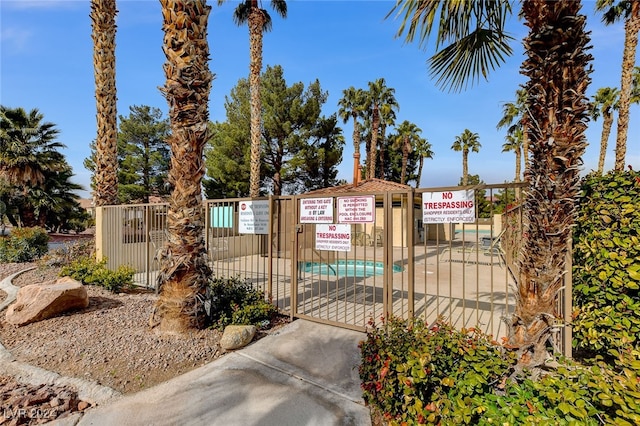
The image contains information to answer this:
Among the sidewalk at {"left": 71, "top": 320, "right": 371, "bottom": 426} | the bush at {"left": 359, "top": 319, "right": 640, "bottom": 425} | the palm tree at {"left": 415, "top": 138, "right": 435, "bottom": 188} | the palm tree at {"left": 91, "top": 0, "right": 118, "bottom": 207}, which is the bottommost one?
the sidewalk at {"left": 71, "top": 320, "right": 371, "bottom": 426}

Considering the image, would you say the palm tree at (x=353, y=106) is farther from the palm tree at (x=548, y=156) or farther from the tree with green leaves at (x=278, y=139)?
the palm tree at (x=548, y=156)

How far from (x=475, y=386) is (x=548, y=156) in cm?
191

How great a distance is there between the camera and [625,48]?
1328 cm

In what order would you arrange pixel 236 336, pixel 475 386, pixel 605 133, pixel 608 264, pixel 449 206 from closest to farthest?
pixel 475 386, pixel 608 264, pixel 449 206, pixel 236 336, pixel 605 133

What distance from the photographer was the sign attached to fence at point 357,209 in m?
4.53

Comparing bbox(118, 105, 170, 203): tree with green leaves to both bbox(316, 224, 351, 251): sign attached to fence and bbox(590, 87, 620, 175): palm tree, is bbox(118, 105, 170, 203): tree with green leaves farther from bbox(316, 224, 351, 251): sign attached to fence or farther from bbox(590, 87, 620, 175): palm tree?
bbox(590, 87, 620, 175): palm tree

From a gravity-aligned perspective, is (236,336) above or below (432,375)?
below

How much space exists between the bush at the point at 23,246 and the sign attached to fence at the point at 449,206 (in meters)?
13.3

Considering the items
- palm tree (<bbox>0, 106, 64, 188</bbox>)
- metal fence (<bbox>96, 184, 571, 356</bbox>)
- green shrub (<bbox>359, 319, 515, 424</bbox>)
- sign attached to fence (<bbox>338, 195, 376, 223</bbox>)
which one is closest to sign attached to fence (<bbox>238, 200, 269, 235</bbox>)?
metal fence (<bbox>96, 184, 571, 356</bbox>)

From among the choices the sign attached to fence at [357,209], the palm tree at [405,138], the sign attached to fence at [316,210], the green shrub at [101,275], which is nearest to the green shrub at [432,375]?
the sign attached to fence at [357,209]

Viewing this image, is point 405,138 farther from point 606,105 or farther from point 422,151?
point 606,105

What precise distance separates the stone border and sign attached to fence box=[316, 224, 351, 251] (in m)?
3.09

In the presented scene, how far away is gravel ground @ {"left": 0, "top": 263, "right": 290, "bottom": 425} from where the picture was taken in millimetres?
3465

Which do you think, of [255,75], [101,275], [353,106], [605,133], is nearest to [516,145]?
[605,133]
